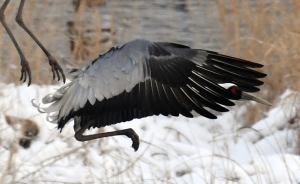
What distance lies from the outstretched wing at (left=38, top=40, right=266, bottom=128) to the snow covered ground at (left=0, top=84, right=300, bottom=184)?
67cm

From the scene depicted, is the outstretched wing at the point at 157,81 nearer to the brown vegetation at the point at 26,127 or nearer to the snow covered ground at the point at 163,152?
the snow covered ground at the point at 163,152

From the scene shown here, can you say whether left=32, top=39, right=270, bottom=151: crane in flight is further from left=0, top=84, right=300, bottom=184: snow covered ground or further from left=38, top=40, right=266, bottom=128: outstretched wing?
left=0, top=84, right=300, bottom=184: snow covered ground

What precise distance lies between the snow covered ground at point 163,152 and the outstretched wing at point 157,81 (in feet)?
2.21

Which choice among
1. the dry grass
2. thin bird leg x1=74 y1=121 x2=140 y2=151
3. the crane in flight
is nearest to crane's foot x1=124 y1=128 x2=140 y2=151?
thin bird leg x1=74 y1=121 x2=140 y2=151

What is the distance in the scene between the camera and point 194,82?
15.4 feet

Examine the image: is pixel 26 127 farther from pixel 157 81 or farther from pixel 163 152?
pixel 157 81

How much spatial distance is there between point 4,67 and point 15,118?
1.24m

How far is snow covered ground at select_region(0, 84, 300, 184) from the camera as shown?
5566 mm

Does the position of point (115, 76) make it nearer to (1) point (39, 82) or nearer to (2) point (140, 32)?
(1) point (39, 82)

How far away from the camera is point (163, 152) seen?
6320 mm

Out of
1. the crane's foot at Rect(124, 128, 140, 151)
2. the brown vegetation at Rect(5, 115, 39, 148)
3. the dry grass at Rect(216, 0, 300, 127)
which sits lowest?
the crane's foot at Rect(124, 128, 140, 151)

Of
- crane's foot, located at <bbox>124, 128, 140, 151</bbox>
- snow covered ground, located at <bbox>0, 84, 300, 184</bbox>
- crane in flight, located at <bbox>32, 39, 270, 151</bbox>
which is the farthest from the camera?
snow covered ground, located at <bbox>0, 84, 300, 184</bbox>

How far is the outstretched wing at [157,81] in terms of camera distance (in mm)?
4645

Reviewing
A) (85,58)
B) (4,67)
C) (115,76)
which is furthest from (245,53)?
(115,76)
